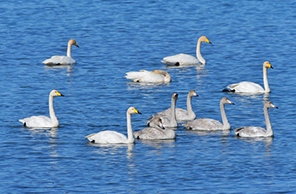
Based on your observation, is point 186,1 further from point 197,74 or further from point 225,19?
point 197,74

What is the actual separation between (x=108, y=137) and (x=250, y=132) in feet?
13.6

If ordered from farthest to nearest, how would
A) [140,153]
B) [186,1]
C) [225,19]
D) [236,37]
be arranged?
[186,1] → [225,19] → [236,37] → [140,153]

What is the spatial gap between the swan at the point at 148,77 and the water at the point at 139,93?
2.13 feet

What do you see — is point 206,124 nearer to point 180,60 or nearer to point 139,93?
point 139,93

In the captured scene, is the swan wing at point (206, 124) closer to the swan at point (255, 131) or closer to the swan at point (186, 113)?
the swan at point (255, 131)

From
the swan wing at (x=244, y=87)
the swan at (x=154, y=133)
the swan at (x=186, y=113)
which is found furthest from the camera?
the swan wing at (x=244, y=87)

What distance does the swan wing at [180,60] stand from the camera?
38188 mm

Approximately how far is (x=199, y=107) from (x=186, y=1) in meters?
31.9

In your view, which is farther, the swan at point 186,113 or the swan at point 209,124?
the swan at point 186,113

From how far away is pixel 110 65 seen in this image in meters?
38.2

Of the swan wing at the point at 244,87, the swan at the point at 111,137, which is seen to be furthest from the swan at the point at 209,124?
the swan wing at the point at 244,87

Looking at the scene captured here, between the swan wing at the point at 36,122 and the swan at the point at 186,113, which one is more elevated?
the swan at the point at 186,113

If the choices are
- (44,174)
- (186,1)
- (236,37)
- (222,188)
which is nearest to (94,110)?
(44,174)

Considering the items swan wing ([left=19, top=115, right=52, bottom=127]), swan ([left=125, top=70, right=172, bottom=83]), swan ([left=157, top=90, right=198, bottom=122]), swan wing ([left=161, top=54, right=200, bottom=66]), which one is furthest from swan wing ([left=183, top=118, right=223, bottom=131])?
swan wing ([left=161, top=54, right=200, bottom=66])
